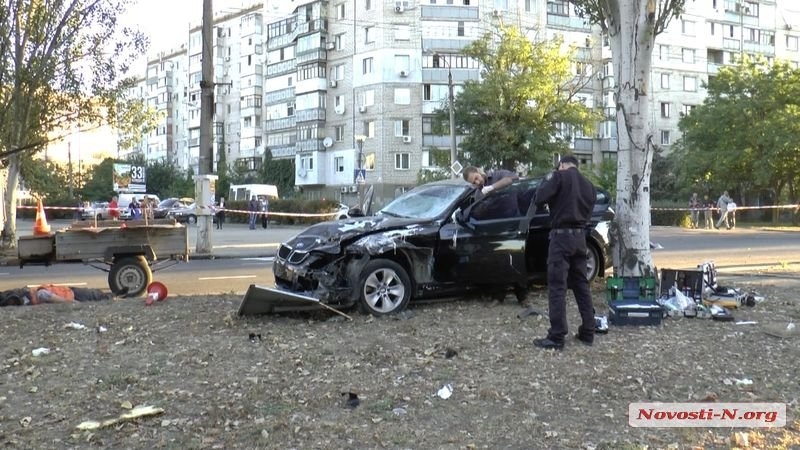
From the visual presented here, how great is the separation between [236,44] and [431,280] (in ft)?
273

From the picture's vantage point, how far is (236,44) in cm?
8581

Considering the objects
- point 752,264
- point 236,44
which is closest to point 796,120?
point 752,264

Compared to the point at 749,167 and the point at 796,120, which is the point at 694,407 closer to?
the point at 796,120

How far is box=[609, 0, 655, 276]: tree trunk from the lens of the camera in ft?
28.2

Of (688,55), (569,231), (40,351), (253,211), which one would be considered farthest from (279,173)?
(569,231)

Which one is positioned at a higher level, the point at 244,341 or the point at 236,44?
the point at 236,44

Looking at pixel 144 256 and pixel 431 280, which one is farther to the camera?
pixel 144 256

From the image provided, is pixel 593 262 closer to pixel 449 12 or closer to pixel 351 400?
pixel 351 400

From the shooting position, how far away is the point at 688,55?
66938mm

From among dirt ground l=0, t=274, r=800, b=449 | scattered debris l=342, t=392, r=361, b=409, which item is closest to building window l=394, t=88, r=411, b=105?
dirt ground l=0, t=274, r=800, b=449

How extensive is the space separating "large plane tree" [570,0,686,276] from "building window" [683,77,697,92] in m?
63.4

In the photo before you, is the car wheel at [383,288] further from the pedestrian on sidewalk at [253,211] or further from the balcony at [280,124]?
the balcony at [280,124]

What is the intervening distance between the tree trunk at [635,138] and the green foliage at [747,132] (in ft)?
118

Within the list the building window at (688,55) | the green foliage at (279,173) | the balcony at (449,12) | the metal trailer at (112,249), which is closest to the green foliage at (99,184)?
the green foliage at (279,173)
